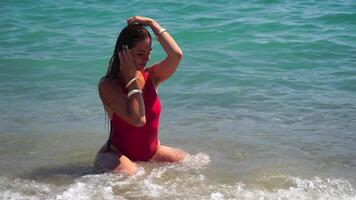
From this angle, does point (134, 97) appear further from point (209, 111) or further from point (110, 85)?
point (209, 111)

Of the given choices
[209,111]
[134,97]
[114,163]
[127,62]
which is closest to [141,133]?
[114,163]

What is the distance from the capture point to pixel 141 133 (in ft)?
16.2

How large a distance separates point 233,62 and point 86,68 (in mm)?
2439

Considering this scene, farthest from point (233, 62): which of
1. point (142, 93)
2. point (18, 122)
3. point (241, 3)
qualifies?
point (241, 3)

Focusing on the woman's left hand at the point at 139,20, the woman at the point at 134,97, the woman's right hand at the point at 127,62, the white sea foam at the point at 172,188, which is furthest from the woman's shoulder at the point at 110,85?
the white sea foam at the point at 172,188

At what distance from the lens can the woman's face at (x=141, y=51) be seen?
462cm

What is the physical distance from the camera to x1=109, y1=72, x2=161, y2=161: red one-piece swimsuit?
15.9 feet

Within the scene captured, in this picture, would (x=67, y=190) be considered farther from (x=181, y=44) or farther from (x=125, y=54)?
(x=181, y=44)

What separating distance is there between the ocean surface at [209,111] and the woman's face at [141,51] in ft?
3.06

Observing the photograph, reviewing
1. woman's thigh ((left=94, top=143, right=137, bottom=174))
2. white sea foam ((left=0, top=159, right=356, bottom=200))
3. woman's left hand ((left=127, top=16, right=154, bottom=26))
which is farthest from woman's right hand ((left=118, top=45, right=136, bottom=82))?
white sea foam ((left=0, top=159, right=356, bottom=200))

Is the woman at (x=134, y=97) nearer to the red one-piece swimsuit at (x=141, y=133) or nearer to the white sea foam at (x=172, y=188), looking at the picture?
the red one-piece swimsuit at (x=141, y=133)

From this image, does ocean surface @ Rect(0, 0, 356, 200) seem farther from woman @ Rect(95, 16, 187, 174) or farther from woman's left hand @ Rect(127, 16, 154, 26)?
woman's left hand @ Rect(127, 16, 154, 26)

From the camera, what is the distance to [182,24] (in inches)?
536

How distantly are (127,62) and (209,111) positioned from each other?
2624mm
